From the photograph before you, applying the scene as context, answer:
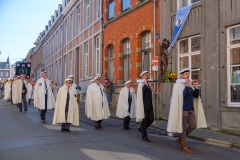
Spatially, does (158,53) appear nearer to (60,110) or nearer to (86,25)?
(60,110)

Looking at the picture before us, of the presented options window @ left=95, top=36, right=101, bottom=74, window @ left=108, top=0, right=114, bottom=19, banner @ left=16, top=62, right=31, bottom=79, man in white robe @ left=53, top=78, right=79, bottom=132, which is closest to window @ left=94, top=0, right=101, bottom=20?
window @ left=95, top=36, right=101, bottom=74

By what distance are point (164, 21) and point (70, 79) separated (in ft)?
19.7

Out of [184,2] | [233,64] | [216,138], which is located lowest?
[216,138]

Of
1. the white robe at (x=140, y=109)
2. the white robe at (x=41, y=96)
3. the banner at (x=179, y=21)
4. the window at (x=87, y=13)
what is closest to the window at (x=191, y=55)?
the banner at (x=179, y=21)

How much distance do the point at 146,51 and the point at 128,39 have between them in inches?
96.5

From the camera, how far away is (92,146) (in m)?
8.75

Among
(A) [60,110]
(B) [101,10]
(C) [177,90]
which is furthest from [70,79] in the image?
(B) [101,10]

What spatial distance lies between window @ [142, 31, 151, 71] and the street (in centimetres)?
692

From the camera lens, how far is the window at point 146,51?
1798cm

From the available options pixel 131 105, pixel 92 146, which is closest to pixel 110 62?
pixel 131 105

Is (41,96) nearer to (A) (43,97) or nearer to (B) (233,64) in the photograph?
(A) (43,97)

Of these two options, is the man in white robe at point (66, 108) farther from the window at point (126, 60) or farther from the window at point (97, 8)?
the window at point (97, 8)

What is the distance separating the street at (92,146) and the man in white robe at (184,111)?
521 millimetres

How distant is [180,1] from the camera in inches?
592
